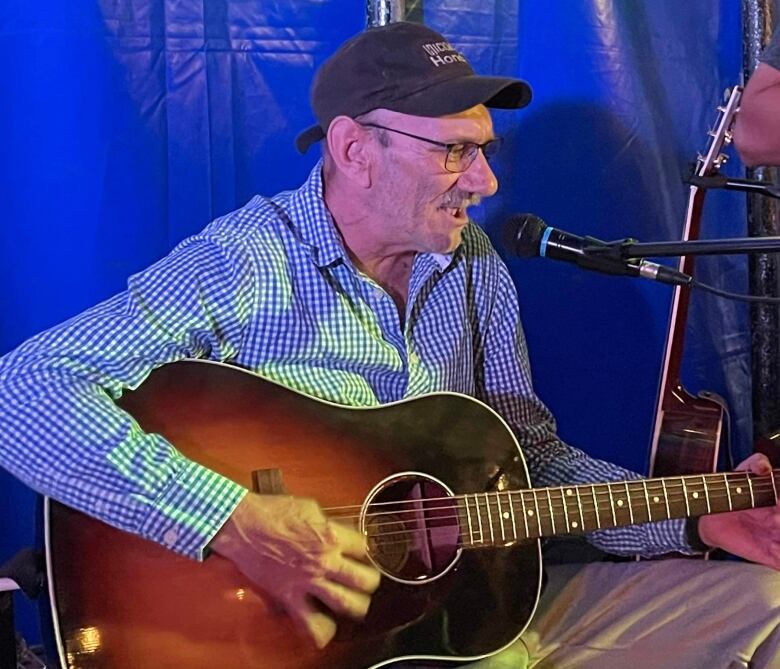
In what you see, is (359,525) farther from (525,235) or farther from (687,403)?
(687,403)

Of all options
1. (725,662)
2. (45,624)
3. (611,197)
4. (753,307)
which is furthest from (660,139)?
(45,624)

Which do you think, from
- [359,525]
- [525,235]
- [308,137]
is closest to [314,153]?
[308,137]

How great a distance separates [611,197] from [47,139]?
1.03 metres

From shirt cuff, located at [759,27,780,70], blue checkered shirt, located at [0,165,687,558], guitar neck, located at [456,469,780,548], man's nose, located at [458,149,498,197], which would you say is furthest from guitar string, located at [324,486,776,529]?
shirt cuff, located at [759,27,780,70]

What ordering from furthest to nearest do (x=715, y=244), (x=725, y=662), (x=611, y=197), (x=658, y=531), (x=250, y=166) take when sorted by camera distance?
(x=611, y=197) → (x=250, y=166) → (x=658, y=531) → (x=725, y=662) → (x=715, y=244)

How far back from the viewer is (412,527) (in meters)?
1.31

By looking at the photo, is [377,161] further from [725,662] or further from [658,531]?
[725,662]

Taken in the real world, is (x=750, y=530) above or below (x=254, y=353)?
below

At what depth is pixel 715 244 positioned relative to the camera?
3.86 ft

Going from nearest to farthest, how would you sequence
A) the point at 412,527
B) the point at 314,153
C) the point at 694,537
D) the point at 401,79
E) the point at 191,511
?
the point at 191,511 → the point at 412,527 → the point at 401,79 → the point at 694,537 → the point at 314,153

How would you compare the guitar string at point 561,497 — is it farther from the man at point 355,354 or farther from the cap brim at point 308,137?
the cap brim at point 308,137

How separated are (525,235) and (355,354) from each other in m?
0.33

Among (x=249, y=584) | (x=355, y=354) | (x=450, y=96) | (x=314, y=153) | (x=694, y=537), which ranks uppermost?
(x=450, y=96)

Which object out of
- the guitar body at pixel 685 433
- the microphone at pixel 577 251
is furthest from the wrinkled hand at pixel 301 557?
the guitar body at pixel 685 433
